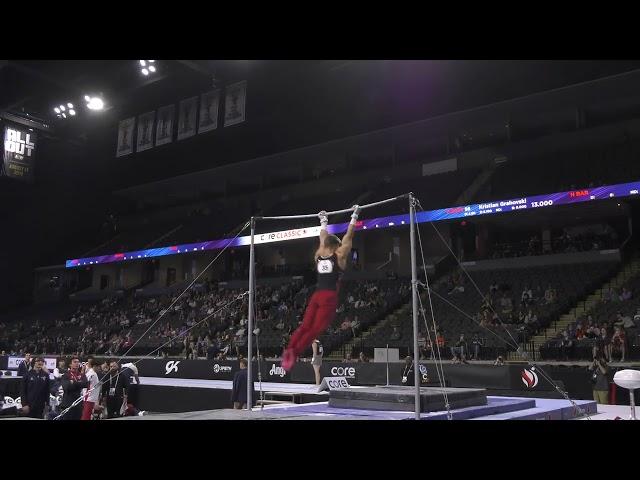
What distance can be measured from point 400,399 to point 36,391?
21.1 feet

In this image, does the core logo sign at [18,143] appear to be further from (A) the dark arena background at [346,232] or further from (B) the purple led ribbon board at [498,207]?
(B) the purple led ribbon board at [498,207]

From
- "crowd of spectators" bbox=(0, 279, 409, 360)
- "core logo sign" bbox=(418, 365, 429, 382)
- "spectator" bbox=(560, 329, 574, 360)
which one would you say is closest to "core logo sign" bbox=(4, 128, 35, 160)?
"crowd of spectators" bbox=(0, 279, 409, 360)

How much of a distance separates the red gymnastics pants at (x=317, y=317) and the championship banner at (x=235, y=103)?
10.3 meters

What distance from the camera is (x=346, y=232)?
18.4m

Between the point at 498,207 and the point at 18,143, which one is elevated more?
the point at 18,143

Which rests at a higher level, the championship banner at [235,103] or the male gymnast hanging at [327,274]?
the championship banner at [235,103]

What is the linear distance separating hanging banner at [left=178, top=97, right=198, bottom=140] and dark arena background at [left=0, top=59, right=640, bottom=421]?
85mm

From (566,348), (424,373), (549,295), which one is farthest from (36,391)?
(549,295)

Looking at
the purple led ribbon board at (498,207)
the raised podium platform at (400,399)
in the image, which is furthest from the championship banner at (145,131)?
the raised podium platform at (400,399)

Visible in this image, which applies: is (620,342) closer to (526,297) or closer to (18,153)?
(526,297)

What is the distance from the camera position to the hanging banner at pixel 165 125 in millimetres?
21375

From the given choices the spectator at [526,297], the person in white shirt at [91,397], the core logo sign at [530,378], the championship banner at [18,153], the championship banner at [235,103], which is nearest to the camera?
the person in white shirt at [91,397]

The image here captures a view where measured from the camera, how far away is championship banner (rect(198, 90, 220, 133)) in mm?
20312
